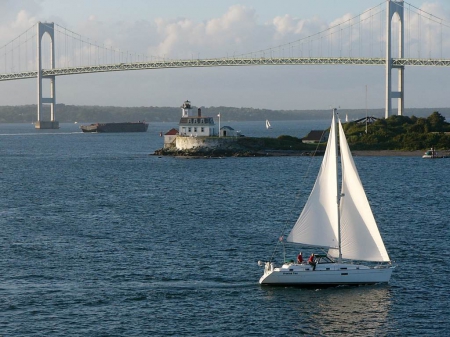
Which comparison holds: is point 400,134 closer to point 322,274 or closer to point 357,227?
point 357,227

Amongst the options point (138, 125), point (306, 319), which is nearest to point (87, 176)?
point (306, 319)

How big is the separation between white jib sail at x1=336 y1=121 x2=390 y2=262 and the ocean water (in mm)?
1186

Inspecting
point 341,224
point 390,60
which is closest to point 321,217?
point 341,224

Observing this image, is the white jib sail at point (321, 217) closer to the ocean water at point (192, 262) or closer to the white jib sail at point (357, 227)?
the white jib sail at point (357, 227)

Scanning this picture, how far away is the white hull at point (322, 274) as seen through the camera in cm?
2691

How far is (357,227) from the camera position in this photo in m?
27.9

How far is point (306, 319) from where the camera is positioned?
24078 mm

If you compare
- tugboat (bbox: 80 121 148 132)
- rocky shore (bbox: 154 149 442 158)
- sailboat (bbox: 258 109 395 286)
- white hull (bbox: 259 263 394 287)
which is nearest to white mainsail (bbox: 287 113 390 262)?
sailboat (bbox: 258 109 395 286)

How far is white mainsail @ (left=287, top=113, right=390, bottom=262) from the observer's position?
2775cm

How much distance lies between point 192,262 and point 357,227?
6322mm

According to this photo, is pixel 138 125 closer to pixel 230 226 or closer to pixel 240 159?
pixel 240 159

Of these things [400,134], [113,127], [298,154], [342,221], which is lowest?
[342,221]

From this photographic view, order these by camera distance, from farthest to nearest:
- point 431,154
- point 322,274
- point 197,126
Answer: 1. point 197,126
2. point 431,154
3. point 322,274

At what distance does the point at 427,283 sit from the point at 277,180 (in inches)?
1349
